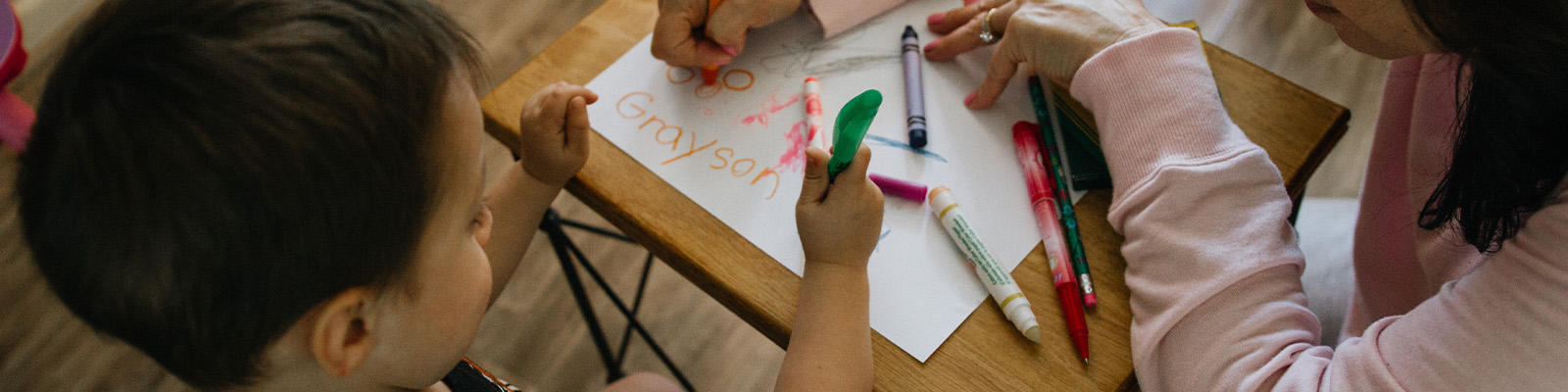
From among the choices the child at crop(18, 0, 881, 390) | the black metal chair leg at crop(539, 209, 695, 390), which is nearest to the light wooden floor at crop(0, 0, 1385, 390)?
the black metal chair leg at crop(539, 209, 695, 390)

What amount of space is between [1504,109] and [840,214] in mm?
359

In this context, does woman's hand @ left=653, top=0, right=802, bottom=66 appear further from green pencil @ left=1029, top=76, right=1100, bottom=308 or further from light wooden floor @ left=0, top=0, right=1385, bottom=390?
light wooden floor @ left=0, top=0, right=1385, bottom=390

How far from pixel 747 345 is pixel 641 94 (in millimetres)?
633

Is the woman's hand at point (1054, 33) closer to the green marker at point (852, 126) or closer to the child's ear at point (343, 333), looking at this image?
the green marker at point (852, 126)

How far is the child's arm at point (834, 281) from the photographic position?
0.58 metres

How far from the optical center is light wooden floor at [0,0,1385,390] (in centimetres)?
129

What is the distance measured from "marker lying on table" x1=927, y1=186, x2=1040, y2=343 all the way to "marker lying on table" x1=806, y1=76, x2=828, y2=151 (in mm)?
93

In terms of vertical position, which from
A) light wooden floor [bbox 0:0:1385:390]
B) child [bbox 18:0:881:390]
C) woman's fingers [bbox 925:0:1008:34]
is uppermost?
child [bbox 18:0:881:390]

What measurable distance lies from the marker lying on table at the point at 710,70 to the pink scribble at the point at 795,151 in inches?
3.4

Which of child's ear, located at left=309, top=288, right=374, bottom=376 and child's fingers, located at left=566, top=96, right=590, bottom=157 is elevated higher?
child's ear, located at left=309, top=288, right=374, bottom=376

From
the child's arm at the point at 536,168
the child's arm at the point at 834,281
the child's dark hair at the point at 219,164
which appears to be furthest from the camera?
the child's arm at the point at 536,168

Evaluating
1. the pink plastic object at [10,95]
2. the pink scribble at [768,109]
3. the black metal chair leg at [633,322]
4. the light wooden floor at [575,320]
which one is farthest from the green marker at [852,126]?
the pink plastic object at [10,95]

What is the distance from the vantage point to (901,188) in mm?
666

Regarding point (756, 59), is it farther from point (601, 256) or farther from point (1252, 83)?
point (601, 256)
